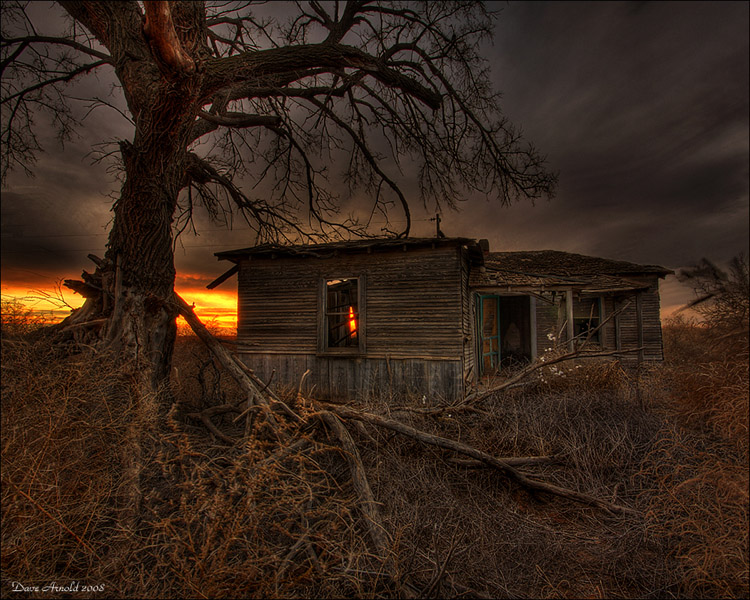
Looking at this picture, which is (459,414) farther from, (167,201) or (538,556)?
(167,201)

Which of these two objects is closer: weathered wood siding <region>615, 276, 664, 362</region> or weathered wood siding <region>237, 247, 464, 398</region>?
weathered wood siding <region>237, 247, 464, 398</region>

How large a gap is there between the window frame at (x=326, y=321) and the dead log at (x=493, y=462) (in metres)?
4.91

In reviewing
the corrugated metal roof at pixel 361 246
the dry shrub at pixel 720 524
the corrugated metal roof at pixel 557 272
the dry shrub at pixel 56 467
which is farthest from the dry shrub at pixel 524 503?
the corrugated metal roof at pixel 557 272

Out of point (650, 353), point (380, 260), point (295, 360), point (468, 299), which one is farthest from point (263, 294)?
point (650, 353)

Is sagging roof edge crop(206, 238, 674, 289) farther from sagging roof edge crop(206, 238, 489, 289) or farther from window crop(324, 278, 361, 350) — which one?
window crop(324, 278, 361, 350)

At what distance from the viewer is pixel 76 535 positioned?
241 centimetres

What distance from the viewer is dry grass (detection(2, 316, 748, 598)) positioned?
212 cm

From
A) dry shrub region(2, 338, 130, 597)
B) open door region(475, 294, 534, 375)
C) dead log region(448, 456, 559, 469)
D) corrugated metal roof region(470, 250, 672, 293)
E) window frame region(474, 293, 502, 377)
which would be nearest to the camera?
dry shrub region(2, 338, 130, 597)

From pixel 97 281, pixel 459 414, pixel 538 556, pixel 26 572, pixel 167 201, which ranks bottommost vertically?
pixel 538 556

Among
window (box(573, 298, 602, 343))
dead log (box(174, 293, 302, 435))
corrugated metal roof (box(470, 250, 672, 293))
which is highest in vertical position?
corrugated metal roof (box(470, 250, 672, 293))

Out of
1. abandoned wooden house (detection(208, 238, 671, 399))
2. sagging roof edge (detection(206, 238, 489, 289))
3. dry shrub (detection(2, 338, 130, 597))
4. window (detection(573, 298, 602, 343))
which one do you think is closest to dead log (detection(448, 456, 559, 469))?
dry shrub (detection(2, 338, 130, 597))

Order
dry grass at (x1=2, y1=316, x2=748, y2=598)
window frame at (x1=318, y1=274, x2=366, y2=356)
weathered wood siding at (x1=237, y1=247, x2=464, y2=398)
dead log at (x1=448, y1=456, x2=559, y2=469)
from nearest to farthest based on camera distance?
1. dry grass at (x1=2, y1=316, x2=748, y2=598)
2. dead log at (x1=448, y1=456, x2=559, y2=469)
3. weathered wood siding at (x1=237, y1=247, x2=464, y2=398)
4. window frame at (x1=318, y1=274, x2=366, y2=356)

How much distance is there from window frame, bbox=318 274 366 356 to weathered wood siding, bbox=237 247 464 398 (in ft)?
0.17

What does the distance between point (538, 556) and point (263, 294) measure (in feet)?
28.5
